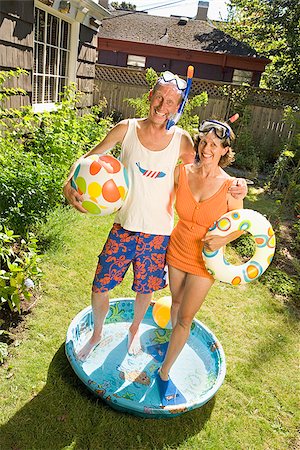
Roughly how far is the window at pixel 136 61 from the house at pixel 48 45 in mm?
10253

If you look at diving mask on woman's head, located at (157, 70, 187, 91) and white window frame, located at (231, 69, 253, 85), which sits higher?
white window frame, located at (231, 69, 253, 85)

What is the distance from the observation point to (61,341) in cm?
265

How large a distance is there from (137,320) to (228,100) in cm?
886

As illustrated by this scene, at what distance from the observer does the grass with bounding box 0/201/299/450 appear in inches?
80.8

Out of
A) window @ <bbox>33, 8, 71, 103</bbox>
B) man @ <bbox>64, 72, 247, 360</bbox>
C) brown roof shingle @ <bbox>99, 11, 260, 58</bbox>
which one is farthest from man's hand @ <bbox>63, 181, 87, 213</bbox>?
brown roof shingle @ <bbox>99, 11, 260, 58</bbox>

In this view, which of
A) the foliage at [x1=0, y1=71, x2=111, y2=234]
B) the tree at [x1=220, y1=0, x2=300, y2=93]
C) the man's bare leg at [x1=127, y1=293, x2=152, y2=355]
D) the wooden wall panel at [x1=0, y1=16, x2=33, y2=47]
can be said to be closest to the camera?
the man's bare leg at [x1=127, y1=293, x2=152, y2=355]

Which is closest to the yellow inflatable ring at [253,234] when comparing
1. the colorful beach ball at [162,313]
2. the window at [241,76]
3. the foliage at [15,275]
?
the colorful beach ball at [162,313]

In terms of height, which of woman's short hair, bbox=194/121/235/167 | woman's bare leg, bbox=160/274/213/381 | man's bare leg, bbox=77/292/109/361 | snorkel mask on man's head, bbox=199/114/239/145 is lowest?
man's bare leg, bbox=77/292/109/361

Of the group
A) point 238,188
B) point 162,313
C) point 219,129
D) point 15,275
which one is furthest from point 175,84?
point 162,313

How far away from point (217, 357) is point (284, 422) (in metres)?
0.55

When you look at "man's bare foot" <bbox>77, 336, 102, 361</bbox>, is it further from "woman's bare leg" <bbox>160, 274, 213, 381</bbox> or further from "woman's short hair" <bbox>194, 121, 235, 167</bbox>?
"woman's short hair" <bbox>194, 121, 235, 167</bbox>

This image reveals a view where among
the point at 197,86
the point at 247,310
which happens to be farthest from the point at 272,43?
the point at 247,310

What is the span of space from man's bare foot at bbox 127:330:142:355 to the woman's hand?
1020 mm

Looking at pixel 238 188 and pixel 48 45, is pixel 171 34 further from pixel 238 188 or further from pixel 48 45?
pixel 238 188
